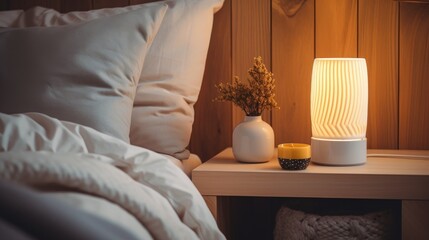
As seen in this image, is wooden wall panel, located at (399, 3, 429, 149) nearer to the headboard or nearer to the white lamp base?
the headboard

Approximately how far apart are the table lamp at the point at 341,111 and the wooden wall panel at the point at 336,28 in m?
0.32

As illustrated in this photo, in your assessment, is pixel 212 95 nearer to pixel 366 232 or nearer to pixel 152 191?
pixel 366 232

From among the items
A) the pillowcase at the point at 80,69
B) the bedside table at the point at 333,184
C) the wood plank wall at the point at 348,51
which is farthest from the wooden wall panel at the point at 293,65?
the pillowcase at the point at 80,69

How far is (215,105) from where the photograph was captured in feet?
6.27

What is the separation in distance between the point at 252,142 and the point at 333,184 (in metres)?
0.26

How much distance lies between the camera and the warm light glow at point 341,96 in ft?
4.86

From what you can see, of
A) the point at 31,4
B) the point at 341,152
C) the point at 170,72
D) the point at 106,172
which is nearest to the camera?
the point at 106,172

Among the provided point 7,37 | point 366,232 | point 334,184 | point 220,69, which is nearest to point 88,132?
point 7,37

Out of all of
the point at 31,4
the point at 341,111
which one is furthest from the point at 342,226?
the point at 31,4

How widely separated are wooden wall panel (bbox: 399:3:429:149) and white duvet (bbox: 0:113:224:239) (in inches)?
39.0

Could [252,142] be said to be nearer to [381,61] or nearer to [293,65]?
[293,65]

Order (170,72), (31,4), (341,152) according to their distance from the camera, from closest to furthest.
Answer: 1. (341,152)
2. (170,72)
3. (31,4)

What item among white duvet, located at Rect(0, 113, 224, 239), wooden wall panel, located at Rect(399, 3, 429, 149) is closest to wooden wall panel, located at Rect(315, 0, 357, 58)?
wooden wall panel, located at Rect(399, 3, 429, 149)

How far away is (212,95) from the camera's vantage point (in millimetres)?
1911
